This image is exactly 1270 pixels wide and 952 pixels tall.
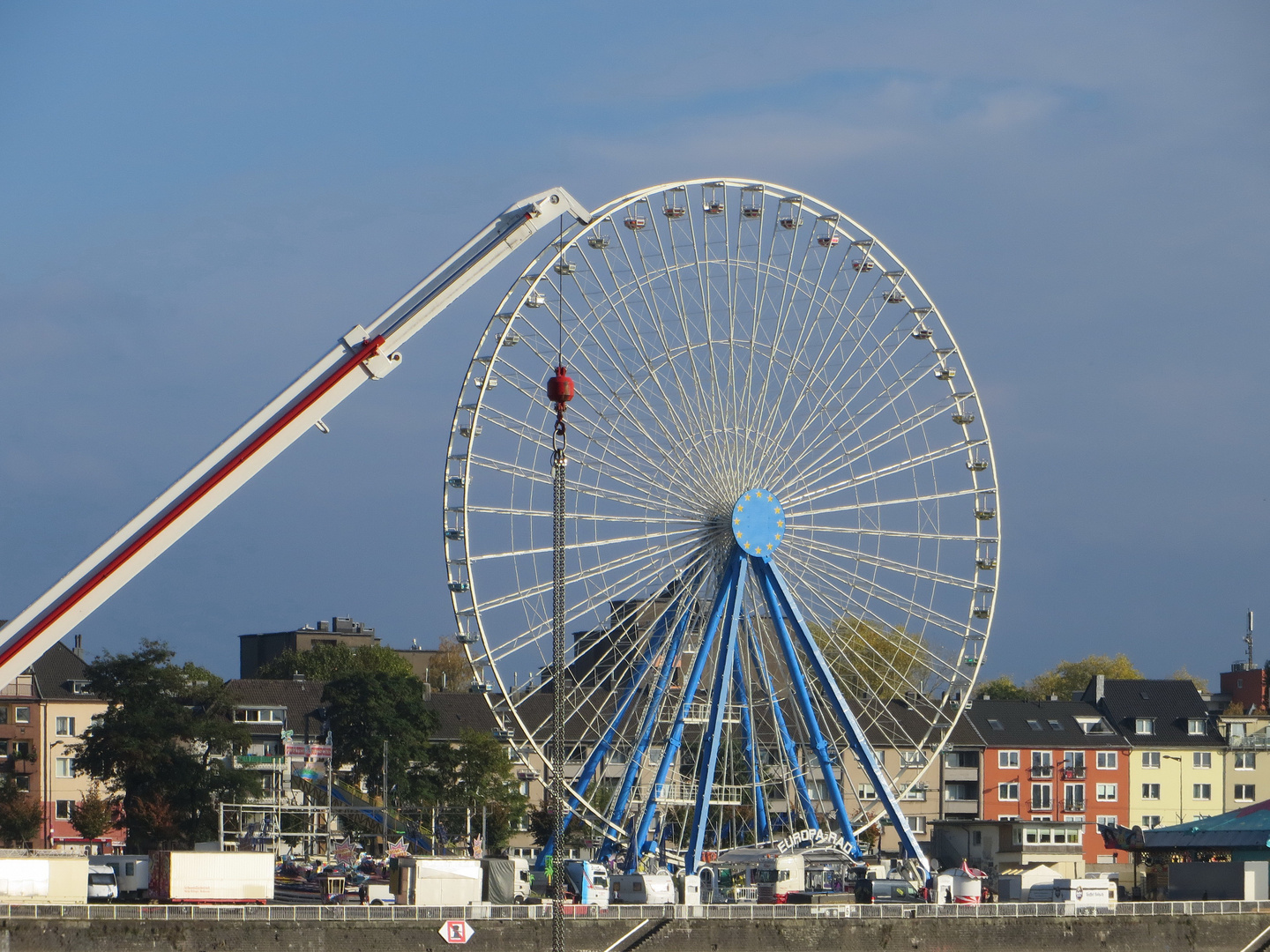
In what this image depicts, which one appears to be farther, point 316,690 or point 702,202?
point 316,690

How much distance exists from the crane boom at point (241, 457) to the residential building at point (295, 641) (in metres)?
129

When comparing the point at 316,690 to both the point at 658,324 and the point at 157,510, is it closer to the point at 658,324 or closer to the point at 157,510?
the point at 658,324

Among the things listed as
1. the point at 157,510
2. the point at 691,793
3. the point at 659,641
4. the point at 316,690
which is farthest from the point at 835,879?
the point at 316,690

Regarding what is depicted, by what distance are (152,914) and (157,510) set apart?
18.1 m

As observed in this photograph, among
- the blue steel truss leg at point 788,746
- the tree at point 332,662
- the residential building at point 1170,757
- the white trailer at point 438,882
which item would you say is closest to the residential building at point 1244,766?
the residential building at point 1170,757

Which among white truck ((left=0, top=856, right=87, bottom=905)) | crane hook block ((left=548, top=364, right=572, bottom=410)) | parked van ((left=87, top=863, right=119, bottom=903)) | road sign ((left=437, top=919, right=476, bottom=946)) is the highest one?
crane hook block ((left=548, top=364, right=572, bottom=410))

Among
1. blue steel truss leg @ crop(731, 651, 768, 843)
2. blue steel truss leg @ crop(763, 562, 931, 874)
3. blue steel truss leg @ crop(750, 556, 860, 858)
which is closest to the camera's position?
blue steel truss leg @ crop(731, 651, 768, 843)

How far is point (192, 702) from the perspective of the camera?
98.9 meters

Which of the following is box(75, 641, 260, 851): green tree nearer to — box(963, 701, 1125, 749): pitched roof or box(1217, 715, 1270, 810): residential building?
box(963, 701, 1125, 749): pitched roof

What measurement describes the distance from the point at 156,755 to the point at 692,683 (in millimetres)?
32743

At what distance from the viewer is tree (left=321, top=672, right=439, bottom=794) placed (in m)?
97.5

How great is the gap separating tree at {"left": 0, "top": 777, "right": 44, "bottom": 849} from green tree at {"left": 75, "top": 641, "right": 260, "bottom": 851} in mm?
6186

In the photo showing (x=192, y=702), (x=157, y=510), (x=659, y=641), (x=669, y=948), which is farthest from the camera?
(x=192, y=702)

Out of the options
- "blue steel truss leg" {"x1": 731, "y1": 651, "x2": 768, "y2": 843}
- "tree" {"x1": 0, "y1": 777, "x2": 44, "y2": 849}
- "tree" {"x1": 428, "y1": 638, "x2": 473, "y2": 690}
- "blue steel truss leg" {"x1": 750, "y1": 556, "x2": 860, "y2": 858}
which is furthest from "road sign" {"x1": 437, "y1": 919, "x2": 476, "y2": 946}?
"tree" {"x1": 428, "y1": 638, "x2": 473, "y2": 690}
